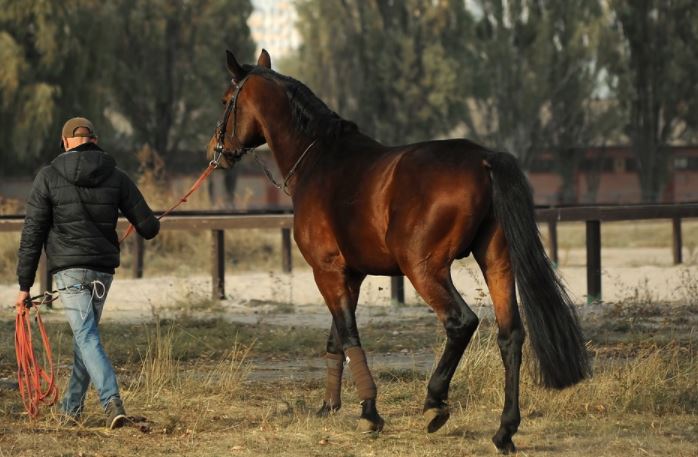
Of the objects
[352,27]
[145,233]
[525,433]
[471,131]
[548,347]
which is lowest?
[525,433]

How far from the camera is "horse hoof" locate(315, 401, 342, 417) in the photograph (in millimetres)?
7816

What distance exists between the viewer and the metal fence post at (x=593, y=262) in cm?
1427

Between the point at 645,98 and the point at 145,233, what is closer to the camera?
the point at 145,233

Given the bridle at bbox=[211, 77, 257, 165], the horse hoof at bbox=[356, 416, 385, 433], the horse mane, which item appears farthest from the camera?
the bridle at bbox=[211, 77, 257, 165]

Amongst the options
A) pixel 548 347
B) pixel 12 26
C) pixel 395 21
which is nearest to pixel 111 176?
pixel 548 347

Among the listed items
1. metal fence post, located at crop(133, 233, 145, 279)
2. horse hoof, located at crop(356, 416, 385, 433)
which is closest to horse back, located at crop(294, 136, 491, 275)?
horse hoof, located at crop(356, 416, 385, 433)

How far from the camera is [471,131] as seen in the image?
48.9 meters

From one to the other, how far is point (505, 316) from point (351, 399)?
1841mm

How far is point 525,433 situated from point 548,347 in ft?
1.75

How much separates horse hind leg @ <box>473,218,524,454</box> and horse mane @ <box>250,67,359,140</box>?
4.36 ft

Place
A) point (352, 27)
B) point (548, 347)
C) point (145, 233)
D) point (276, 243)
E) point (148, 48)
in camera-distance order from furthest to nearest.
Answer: point (352, 27) → point (148, 48) → point (276, 243) → point (145, 233) → point (548, 347)

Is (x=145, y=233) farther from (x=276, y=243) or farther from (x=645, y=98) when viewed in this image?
(x=645, y=98)

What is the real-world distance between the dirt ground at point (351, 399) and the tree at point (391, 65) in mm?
34304

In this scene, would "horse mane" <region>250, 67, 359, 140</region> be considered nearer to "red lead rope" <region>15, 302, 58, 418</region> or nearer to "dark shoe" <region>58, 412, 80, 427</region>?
"red lead rope" <region>15, 302, 58, 418</region>
